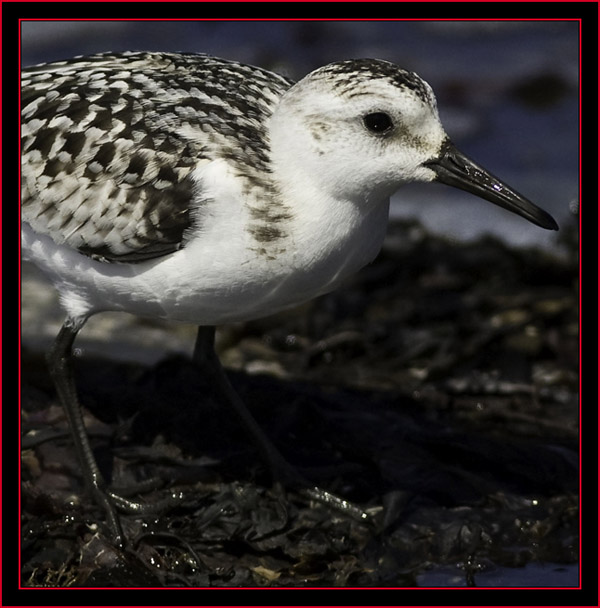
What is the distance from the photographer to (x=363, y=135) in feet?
18.1

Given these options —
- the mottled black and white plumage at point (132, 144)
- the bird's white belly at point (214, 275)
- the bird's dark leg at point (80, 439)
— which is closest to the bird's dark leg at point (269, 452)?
the bird's dark leg at point (80, 439)

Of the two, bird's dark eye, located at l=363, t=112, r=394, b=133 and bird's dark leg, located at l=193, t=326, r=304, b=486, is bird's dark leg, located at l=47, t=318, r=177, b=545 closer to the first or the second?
bird's dark leg, located at l=193, t=326, r=304, b=486

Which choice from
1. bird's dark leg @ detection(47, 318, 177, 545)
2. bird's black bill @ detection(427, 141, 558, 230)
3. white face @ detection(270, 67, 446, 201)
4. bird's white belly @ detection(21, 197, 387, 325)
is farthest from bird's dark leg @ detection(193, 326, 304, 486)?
bird's black bill @ detection(427, 141, 558, 230)

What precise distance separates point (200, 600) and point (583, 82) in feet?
11.7

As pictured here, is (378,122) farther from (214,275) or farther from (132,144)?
(132,144)

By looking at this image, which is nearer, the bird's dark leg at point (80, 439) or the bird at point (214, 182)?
the bird at point (214, 182)

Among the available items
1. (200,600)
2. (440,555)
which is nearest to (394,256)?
(440,555)

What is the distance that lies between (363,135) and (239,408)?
180 cm

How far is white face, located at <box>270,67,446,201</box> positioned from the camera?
18.0 feet

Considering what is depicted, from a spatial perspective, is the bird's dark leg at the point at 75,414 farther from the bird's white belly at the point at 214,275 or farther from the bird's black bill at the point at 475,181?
the bird's black bill at the point at 475,181

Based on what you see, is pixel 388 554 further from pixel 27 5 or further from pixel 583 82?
pixel 27 5

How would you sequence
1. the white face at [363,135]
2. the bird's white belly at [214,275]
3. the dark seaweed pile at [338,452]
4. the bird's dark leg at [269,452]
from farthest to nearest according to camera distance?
the bird's dark leg at [269,452], the dark seaweed pile at [338,452], the bird's white belly at [214,275], the white face at [363,135]

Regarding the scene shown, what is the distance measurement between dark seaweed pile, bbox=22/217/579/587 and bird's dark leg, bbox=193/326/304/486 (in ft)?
0.26

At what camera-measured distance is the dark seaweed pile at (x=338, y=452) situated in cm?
607
